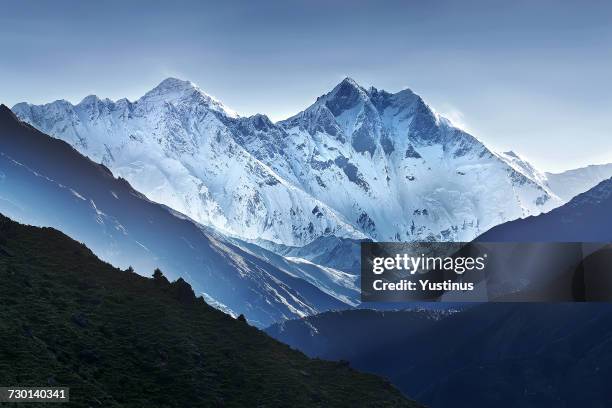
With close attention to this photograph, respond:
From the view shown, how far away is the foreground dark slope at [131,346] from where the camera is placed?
105 m

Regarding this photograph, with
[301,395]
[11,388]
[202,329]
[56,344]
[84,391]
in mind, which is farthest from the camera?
[202,329]

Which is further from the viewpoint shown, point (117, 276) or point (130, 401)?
point (117, 276)

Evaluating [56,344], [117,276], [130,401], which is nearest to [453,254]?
[130,401]

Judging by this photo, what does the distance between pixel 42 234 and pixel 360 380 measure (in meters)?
55.0

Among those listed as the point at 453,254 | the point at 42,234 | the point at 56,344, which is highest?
the point at 42,234

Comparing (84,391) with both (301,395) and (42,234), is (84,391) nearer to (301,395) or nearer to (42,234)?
(301,395)

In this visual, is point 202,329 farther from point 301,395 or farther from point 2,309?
point 2,309

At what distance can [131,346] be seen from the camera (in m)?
120

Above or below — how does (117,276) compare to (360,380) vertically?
above

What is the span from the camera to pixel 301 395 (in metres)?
126

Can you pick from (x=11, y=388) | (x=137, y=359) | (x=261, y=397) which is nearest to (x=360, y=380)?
(x=261, y=397)

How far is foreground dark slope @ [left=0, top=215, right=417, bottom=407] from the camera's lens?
10544 centimetres

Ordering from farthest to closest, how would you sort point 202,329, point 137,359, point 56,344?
1. point 202,329
2. point 137,359
3. point 56,344

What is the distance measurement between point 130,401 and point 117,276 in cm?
4186
